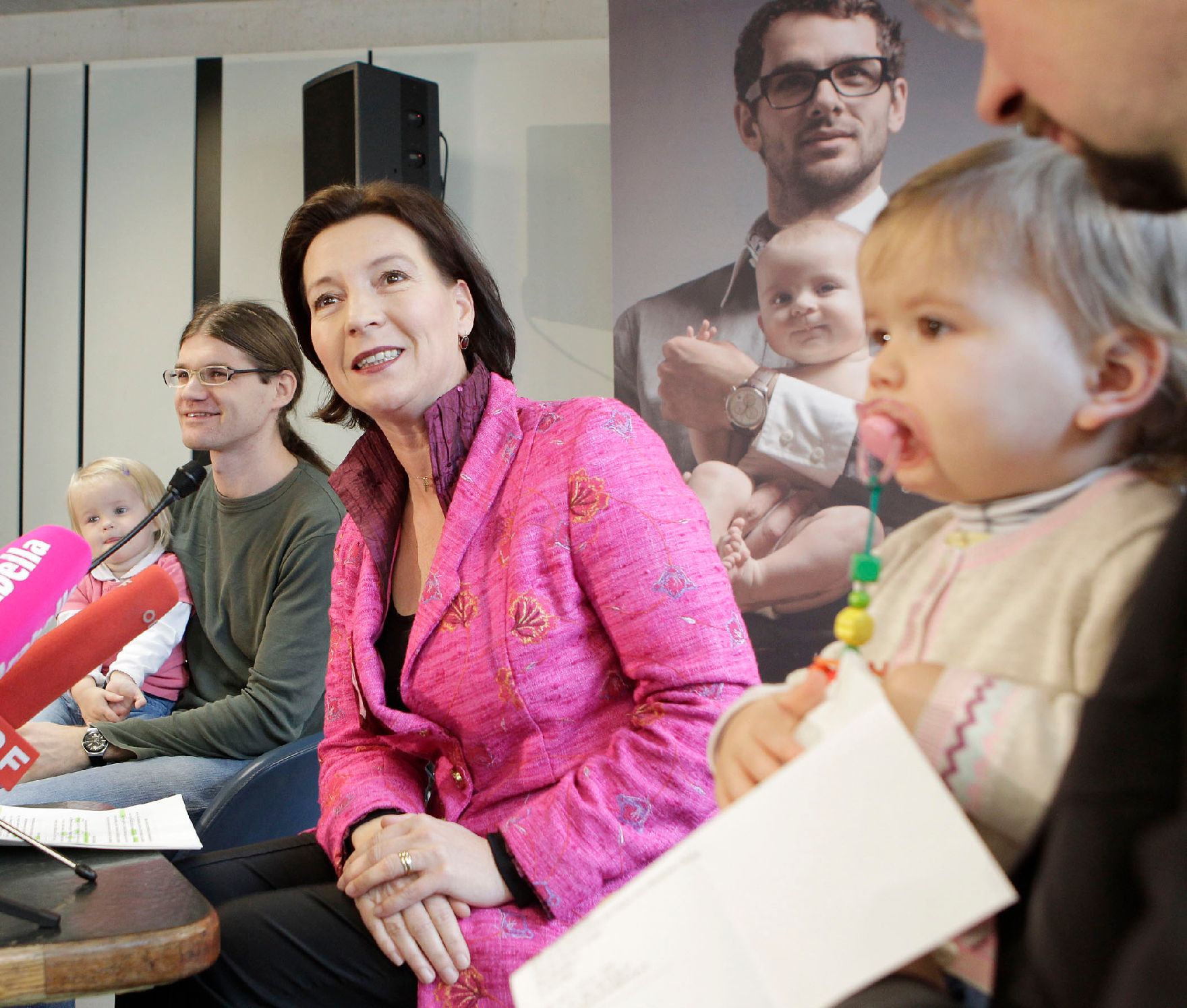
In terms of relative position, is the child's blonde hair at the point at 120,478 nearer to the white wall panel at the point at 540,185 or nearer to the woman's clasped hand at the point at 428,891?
the white wall panel at the point at 540,185

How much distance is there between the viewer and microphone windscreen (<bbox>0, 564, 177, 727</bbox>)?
973 mm

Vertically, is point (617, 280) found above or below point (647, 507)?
above

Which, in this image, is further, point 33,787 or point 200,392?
point 200,392

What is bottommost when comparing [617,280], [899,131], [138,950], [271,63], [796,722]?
[138,950]

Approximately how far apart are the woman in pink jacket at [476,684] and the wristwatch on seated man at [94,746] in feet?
2.31

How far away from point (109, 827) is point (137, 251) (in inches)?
128

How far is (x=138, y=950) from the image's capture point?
812 mm

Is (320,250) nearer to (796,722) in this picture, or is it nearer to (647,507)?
(647,507)

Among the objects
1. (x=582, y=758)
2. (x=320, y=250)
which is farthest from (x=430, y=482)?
(x=582, y=758)

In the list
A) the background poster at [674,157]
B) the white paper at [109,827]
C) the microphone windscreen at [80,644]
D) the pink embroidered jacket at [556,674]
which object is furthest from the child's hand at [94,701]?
the background poster at [674,157]

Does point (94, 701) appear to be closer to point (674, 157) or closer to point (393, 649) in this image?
point (393, 649)

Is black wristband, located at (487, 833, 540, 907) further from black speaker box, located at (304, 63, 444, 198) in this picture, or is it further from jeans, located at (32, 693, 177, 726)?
black speaker box, located at (304, 63, 444, 198)

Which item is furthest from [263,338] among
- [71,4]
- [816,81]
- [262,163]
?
[71,4]

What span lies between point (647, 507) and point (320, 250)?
65 cm
